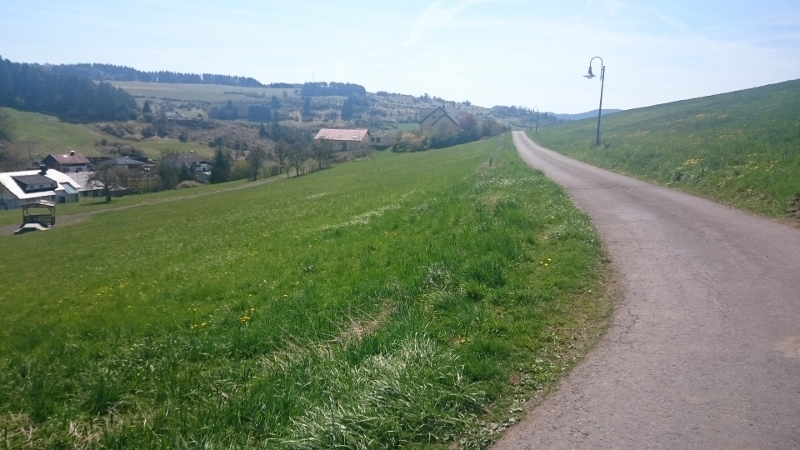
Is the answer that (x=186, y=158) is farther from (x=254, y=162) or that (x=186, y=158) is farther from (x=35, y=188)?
(x=254, y=162)

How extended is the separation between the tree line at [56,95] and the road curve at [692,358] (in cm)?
15731

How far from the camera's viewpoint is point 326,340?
7.42 metres

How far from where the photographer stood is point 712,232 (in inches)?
436

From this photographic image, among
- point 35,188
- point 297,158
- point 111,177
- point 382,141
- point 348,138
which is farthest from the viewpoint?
point 348,138

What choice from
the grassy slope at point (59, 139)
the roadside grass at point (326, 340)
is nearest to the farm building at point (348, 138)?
the grassy slope at point (59, 139)

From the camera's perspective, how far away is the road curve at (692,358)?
451cm

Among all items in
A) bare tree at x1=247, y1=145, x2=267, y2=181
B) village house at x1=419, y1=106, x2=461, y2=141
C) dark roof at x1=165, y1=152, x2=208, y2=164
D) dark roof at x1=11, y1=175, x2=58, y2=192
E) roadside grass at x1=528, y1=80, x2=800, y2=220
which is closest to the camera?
roadside grass at x1=528, y1=80, x2=800, y2=220

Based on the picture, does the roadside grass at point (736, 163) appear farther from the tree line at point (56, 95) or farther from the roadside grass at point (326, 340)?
the tree line at point (56, 95)

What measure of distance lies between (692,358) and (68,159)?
114m

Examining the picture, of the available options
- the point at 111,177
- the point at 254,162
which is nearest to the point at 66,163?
the point at 111,177

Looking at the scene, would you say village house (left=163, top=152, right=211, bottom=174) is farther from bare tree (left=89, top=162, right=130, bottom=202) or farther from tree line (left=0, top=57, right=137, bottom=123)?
tree line (left=0, top=57, right=137, bottom=123)

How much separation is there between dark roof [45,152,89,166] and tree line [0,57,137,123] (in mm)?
41862

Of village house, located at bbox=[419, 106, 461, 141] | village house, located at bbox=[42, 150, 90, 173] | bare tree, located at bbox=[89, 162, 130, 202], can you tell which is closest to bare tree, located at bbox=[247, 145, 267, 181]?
bare tree, located at bbox=[89, 162, 130, 202]

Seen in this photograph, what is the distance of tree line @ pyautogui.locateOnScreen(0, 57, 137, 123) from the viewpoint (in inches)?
5394
